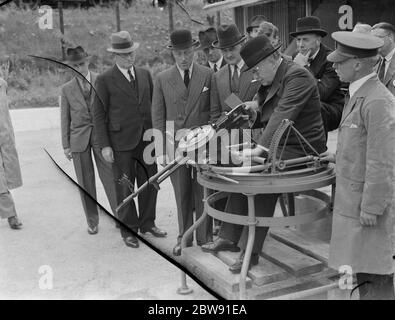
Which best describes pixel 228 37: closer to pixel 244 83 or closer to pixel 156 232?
pixel 244 83

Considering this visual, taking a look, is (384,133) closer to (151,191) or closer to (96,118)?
(96,118)

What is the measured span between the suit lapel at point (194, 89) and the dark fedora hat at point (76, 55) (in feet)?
3.24

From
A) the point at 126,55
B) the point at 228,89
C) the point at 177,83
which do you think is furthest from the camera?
the point at 228,89

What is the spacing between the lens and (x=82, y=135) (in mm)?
3031

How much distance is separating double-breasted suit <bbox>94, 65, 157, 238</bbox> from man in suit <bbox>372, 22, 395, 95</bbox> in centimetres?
157

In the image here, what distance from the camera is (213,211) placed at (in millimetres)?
2303

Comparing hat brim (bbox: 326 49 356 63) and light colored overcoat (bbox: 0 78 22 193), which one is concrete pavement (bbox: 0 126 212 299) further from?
hat brim (bbox: 326 49 356 63)

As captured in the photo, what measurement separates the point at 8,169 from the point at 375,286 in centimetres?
264

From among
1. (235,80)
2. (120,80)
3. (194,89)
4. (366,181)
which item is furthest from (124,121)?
(366,181)

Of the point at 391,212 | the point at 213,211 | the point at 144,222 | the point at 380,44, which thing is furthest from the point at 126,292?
the point at 380,44

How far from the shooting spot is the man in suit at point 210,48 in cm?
307

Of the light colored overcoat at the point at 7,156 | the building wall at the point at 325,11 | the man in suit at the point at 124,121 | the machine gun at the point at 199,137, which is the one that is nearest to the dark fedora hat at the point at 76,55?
the machine gun at the point at 199,137

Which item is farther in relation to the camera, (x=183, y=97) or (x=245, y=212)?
(x=183, y=97)

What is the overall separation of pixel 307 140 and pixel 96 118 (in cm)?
126
